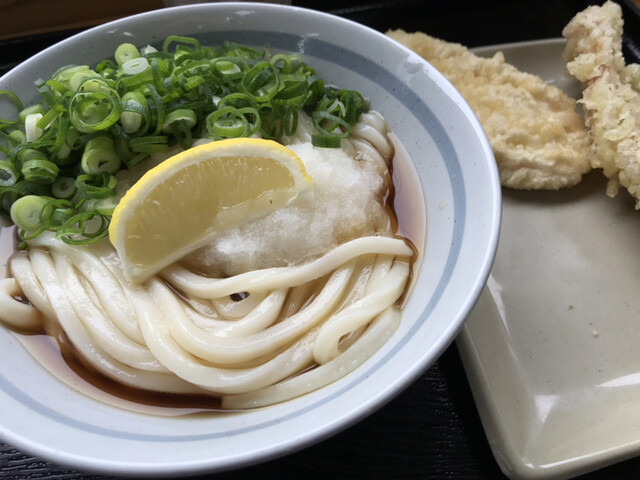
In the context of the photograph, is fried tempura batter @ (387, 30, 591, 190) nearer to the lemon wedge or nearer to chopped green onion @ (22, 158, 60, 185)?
the lemon wedge

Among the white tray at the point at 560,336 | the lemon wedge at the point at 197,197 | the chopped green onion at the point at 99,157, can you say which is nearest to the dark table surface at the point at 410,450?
the white tray at the point at 560,336

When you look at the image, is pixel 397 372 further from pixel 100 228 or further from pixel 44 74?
pixel 44 74

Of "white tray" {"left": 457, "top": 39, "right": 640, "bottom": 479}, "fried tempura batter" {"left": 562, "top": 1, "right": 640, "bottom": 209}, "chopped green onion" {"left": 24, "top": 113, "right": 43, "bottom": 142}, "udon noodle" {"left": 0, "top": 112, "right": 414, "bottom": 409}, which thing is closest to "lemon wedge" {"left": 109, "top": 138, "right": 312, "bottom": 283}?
"udon noodle" {"left": 0, "top": 112, "right": 414, "bottom": 409}

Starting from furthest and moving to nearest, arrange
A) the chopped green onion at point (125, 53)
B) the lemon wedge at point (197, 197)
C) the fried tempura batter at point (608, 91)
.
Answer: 1. the fried tempura batter at point (608, 91)
2. the chopped green onion at point (125, 53)
3. the lemon wedge at point (197, 197)

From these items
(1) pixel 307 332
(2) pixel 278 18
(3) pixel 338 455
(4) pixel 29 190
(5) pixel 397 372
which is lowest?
(3) pixel 338 455

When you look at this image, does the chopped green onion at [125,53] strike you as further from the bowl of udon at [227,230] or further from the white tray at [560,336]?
the white tray at [560,336]

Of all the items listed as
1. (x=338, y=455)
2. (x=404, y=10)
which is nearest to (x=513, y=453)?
(x=338, y=455)
